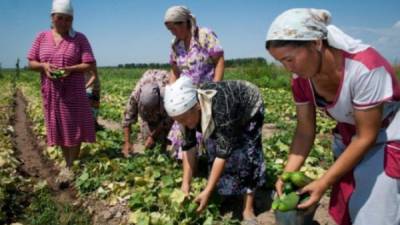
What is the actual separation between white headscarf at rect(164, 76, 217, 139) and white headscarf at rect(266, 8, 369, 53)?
3.44 feet

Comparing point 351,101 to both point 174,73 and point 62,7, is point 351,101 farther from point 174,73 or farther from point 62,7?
point 62,7

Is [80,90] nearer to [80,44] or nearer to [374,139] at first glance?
[80,44]

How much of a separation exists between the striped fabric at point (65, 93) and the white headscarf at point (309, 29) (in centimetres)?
322

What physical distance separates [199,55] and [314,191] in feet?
7.63

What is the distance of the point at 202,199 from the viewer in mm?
3064

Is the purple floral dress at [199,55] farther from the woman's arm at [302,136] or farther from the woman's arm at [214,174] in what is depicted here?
the woman's arm at [302,136]

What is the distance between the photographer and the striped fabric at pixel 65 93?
15.2ft

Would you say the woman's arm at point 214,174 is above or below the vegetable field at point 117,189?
above

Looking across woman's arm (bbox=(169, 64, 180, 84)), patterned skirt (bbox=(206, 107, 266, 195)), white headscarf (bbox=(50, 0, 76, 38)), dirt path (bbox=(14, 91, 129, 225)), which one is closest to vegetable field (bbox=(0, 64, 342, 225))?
dirt path (bbox=(14, 91, 129, 225))

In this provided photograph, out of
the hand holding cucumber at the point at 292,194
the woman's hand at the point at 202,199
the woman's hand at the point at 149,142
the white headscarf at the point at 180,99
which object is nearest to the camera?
the hand holding cucumber at the point at 292,194

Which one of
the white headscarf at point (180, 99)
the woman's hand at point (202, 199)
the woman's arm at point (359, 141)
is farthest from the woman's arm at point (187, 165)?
the woman's arm at point (359, 141)

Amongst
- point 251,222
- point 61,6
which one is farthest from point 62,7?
point 251,222

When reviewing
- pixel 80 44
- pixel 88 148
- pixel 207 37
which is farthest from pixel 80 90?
pixel 207 37

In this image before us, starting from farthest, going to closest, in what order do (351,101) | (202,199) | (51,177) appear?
(51,177) < (202,199) < (351,101)
